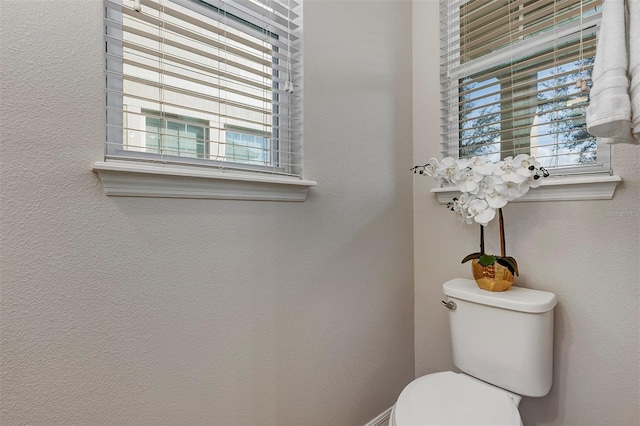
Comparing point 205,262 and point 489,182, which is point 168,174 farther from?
point 489,182

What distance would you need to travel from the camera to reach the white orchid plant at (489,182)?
1074mm

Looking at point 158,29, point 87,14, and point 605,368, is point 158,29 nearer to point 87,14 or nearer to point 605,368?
point 87,14

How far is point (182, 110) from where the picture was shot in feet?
3.15

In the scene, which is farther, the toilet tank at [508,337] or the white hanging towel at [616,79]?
the toilet tank at [508,337]

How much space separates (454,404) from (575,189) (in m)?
0.81

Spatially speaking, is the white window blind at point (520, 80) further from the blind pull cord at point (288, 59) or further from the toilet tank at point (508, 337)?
the blind pull cord at point (288, 59)

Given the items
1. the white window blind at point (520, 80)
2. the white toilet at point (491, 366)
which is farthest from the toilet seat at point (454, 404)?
the white window blind at point (520, 80)

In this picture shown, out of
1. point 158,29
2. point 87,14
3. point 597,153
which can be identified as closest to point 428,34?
point 597,153

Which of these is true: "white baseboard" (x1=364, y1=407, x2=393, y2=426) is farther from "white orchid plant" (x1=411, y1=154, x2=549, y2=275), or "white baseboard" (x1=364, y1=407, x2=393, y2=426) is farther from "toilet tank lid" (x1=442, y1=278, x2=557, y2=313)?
"white orchid plant" (x1=411, y1=154, x2=549, y2=275)

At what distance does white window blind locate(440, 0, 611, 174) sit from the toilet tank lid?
453 millimetres

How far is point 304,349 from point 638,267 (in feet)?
3.66

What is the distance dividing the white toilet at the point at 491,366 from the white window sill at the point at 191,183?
740 millimetres

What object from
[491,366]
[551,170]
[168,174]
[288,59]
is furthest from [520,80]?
[168,174]

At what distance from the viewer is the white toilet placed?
37.4 inches
